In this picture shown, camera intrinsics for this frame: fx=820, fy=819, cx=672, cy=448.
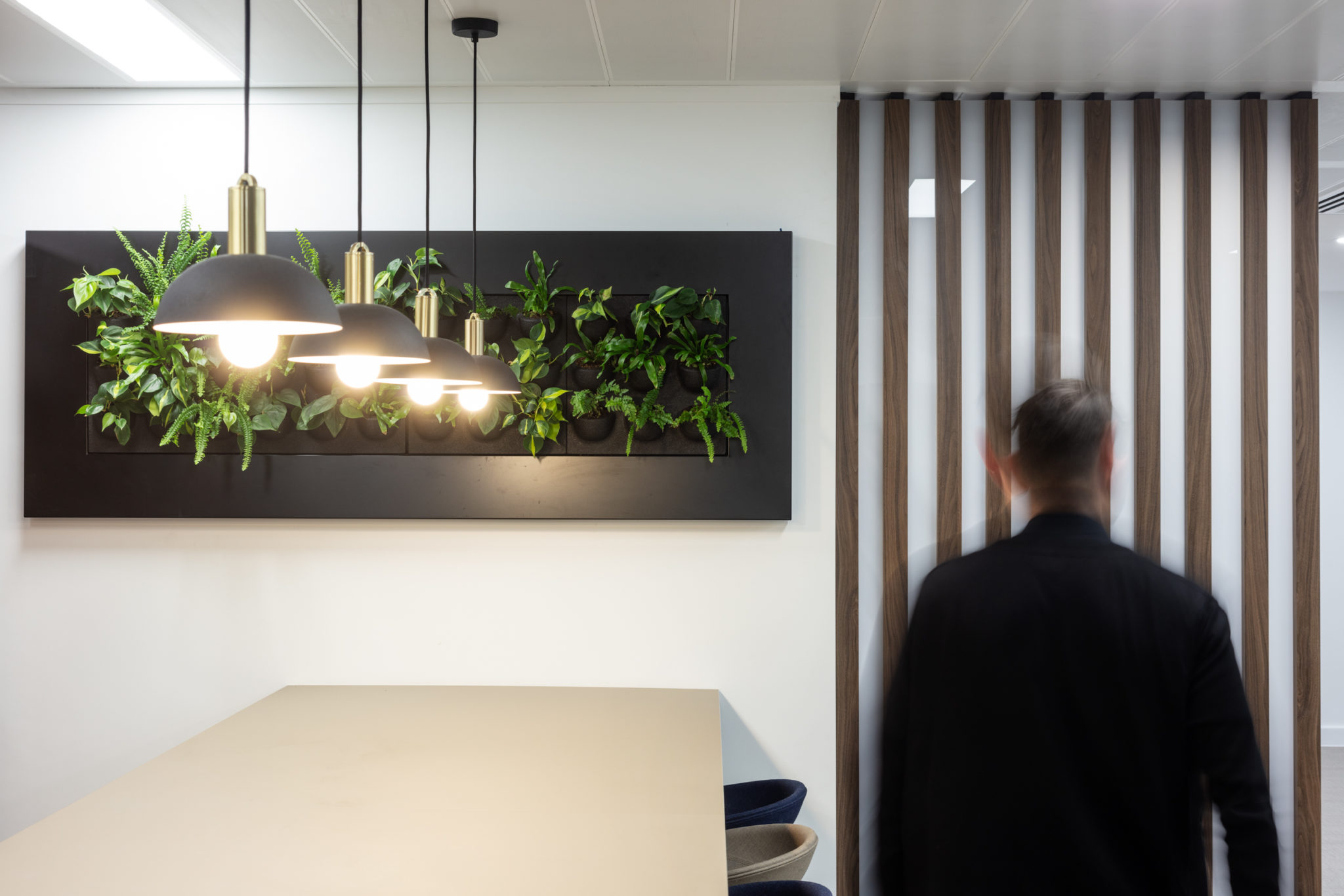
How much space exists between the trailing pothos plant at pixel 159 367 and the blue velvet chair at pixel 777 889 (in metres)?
2.00

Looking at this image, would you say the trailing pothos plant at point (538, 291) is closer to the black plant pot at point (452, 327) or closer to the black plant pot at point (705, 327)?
the black plant pot at point (452, 327)

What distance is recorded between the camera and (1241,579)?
2.79 m

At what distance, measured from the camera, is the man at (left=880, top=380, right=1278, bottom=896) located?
3.99 feet

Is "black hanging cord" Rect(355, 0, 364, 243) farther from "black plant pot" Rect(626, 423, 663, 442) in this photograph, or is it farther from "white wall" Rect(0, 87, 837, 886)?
"black plant pot" Rect(626, 423, 663, 442)

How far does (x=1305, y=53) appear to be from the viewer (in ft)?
8.14

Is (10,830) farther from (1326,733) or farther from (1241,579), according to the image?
(1326,733)

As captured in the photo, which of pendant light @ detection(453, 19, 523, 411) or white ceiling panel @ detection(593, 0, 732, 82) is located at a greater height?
white ceiling panel @ detection(593, 0, 732, 82)

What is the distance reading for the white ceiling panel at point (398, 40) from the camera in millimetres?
2283

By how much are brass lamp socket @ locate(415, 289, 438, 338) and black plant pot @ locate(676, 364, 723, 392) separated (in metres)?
0.92

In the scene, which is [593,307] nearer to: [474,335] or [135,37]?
[474,335]

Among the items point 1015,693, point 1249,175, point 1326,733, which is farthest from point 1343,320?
point 1015,693

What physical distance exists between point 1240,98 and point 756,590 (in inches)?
92.4

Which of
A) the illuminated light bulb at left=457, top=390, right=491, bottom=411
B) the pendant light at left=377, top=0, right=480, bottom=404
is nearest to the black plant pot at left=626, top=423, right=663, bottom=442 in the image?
the illuminated light bulb at left=457, top=390, right=491, bottom=411

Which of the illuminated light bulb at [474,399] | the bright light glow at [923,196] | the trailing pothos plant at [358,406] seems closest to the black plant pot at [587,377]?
the illuminated light bulb at [474,399]
